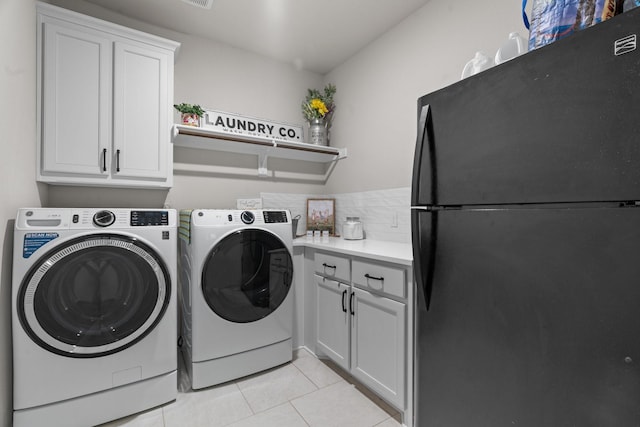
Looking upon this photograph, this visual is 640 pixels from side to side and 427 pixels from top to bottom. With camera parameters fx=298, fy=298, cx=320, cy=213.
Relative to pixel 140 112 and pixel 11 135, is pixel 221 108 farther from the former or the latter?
pixel 11 135

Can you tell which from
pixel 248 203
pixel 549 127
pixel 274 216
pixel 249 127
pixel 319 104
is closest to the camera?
pixel 549 127

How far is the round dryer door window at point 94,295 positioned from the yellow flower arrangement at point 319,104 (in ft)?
6.17

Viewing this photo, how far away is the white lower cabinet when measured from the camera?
A: 1.52 meters

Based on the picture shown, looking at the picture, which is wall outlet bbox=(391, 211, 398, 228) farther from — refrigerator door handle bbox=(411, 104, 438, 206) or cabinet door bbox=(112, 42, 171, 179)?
cabinet door bbox=(112, 42, 171, 179)

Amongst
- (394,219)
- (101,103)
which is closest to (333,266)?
(394,219)

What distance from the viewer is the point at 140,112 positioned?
1966 mm

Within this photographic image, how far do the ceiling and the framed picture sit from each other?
1.39m

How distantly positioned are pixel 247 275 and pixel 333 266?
0.57m

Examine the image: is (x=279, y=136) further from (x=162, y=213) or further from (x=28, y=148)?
(x=28, y=148)

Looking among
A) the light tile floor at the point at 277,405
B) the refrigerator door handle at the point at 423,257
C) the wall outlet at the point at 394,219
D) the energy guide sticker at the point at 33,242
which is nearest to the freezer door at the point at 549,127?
the refrigerator door handle at the point at 423,257

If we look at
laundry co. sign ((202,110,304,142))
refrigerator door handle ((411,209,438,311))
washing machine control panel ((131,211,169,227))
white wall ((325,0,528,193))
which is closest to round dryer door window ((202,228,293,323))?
washing machine control panel ((131,211,169,227))

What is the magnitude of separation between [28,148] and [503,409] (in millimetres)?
2410

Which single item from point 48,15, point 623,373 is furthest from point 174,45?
point 623,373

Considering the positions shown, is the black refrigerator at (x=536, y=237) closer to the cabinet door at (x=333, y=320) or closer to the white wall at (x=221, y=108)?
the cabinet door at (x=333, y=320)
